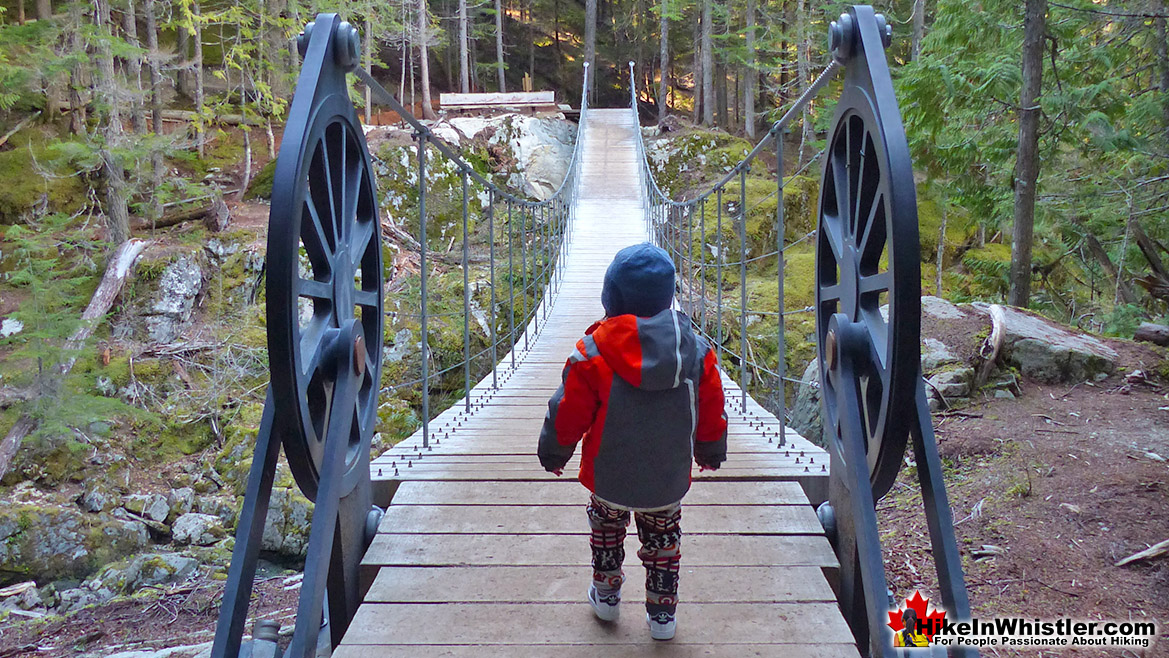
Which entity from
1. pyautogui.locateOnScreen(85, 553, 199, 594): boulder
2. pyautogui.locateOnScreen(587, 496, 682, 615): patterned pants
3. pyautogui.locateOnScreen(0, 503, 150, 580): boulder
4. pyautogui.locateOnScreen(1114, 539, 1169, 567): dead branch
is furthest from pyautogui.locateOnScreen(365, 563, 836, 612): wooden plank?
pyautogui.locateOnScreen(0, 503, 150, 580): boulder

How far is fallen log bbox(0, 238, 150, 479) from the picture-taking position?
6.20m

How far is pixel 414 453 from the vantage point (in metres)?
2.43

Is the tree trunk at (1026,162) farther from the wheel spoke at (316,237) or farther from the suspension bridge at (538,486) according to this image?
the wheel spoke at (316,237)

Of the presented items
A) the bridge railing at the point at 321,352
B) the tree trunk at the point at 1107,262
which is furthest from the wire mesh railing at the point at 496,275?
the tree trunk at the point at 1107,262

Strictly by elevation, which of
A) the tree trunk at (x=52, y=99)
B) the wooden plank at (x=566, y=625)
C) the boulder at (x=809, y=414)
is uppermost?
the tree trunk at (x=52, y=99)

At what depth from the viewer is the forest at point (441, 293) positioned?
316 centimetres

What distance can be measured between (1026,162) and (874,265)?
4.64 metres

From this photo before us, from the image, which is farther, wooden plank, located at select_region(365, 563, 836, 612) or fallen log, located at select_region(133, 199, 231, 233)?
fallen log, located at select_region(133, 199, 231, 233)

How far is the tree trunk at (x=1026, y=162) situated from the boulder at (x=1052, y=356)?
149 cm

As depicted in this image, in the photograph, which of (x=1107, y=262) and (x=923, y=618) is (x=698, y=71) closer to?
(x=1107, y=262)

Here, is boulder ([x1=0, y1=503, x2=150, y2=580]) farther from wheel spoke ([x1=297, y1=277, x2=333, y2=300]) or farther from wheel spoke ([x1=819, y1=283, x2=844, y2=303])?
wheel spoke ([x1=819, y1=283, x2=844, y2=303])

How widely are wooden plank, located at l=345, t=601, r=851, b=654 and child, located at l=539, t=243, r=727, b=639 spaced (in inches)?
4.1

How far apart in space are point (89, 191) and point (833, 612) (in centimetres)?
1099

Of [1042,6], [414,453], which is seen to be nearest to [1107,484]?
[414,453]
